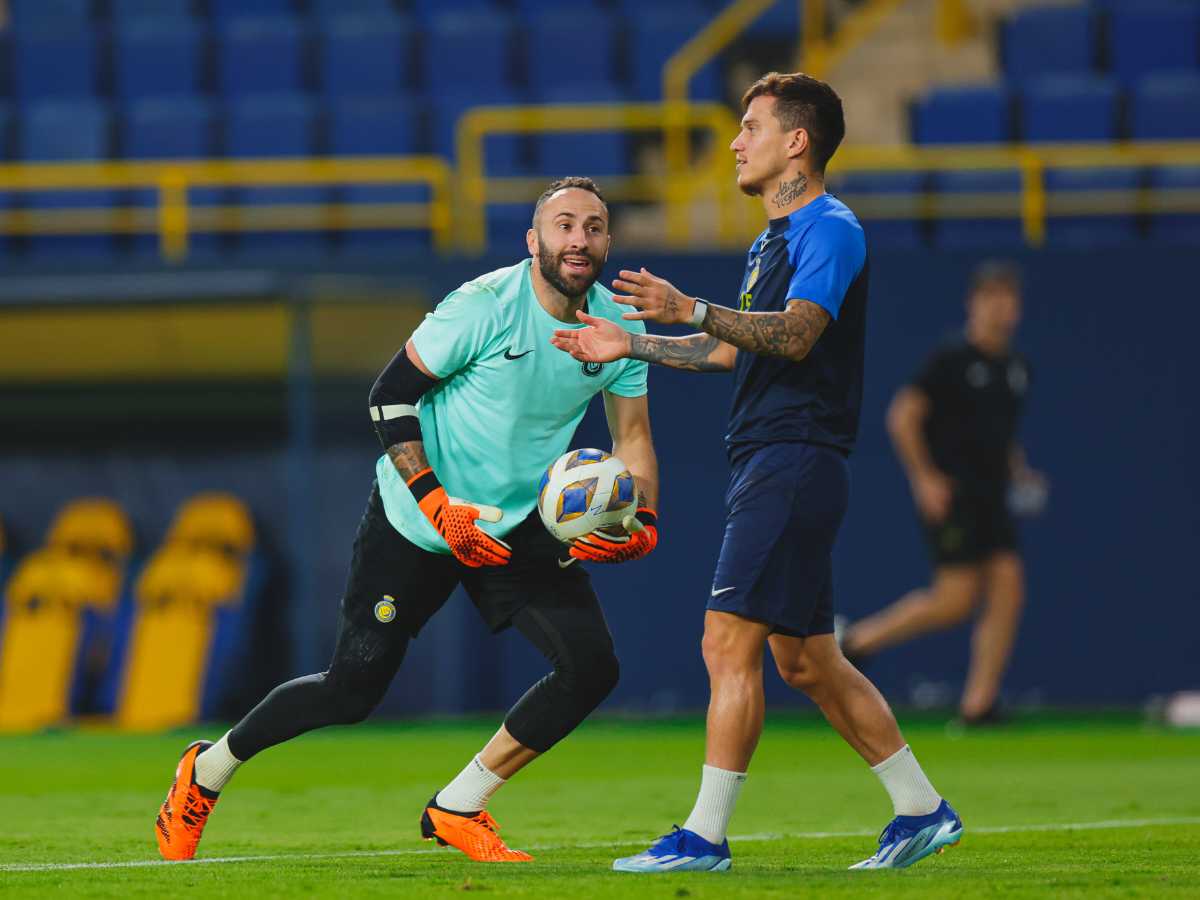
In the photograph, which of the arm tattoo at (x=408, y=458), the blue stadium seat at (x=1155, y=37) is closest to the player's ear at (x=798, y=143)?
the arm tattoo at (x=408, y=458)

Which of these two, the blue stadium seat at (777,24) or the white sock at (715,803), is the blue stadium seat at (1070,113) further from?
the white sock at (715,803)

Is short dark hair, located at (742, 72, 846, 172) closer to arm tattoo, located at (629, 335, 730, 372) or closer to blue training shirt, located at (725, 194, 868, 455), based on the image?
blue training shirt, located at (725, 194, 868, 455)

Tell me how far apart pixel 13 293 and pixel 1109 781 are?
8.09 m

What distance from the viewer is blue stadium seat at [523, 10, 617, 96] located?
1675 cm

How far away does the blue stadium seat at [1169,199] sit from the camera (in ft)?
48.3

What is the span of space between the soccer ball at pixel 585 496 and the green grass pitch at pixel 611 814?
99 centimetres

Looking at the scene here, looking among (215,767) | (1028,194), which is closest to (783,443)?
(215,767)

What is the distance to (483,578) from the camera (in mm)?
6344

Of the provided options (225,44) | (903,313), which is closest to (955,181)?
(903,313)

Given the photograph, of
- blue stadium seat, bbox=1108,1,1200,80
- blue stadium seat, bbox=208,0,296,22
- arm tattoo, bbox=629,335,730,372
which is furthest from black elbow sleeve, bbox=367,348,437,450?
blue stadium seat, bbox=208,0,296,22

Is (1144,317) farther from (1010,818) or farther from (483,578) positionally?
(483,578)

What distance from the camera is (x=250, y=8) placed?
58.7 ft

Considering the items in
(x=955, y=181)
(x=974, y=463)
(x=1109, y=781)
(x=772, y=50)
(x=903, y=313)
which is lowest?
(x=1109, y=781)

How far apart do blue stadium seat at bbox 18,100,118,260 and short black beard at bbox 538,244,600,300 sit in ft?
32.7
